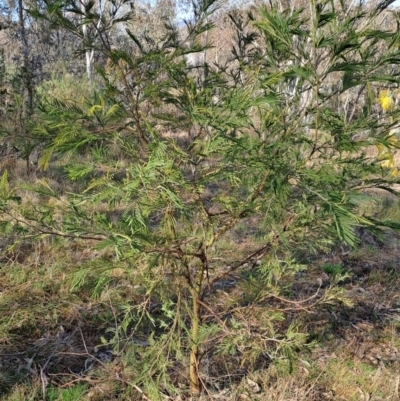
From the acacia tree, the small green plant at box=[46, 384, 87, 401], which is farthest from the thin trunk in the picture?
the small green plant at box=[46, 384, 87, 401]

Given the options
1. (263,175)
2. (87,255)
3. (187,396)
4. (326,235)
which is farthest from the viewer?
(87,255)

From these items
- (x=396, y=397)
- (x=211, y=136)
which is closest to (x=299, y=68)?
(x=211, y=136)

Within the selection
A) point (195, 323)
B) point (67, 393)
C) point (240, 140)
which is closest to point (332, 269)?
point (195, 323)

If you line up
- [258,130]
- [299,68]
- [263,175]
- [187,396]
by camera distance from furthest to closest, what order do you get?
[187,396] → [258,130] → [263,175] → [299,68]

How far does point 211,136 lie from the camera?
137 centimetres

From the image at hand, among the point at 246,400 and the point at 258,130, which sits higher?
the point at 258,130

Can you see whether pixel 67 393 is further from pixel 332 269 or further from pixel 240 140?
pixel 332 269

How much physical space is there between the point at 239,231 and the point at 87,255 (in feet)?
6.13

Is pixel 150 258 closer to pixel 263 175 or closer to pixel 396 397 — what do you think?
pixel 263 175

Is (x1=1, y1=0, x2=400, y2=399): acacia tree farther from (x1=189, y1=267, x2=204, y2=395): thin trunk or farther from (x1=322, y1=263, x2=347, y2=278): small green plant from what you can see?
(x1=322, y1=263, x2=347, y2=278): small green plant

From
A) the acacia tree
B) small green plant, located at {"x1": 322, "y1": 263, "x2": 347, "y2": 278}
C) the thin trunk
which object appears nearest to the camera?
the acacia tree

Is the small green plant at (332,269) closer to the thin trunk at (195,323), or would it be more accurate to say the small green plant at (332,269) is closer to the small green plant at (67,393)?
the thin trunk at (195,323)

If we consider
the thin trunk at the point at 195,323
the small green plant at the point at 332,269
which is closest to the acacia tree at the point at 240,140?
the thin trunk at the point at 195,323

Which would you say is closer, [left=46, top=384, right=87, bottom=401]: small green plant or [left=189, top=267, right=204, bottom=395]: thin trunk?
[left=189, top=267, right=204, bottom=395]: thin trunk
